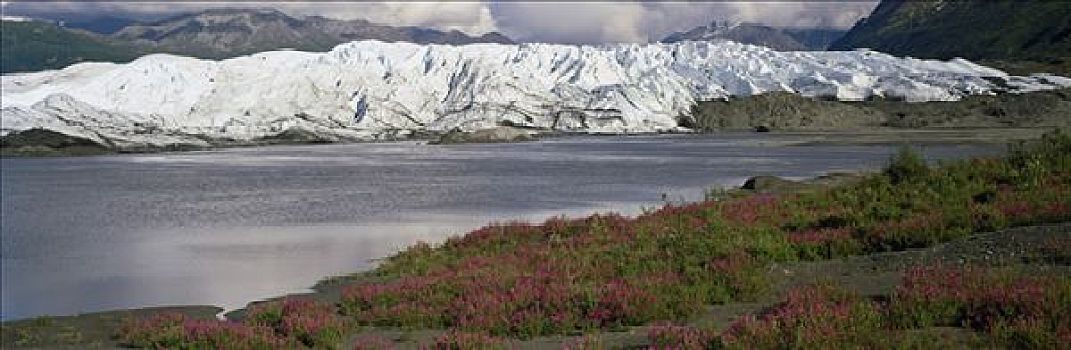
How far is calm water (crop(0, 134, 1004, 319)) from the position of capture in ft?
58.5

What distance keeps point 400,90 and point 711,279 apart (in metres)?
118

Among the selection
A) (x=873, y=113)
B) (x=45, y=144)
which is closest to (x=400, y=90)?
(x=45, y=144)

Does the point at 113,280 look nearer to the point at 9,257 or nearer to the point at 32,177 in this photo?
the point at 9,257

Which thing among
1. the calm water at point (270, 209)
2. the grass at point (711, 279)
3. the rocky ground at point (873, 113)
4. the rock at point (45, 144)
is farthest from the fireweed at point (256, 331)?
the rocky ground at point (873, 113)

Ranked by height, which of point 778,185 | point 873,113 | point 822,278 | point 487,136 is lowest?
point 778,185

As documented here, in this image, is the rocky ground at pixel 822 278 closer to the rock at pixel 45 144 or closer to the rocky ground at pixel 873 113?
the rock at pixel 45 144

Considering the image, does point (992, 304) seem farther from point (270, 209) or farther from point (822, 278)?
point (270, 209)

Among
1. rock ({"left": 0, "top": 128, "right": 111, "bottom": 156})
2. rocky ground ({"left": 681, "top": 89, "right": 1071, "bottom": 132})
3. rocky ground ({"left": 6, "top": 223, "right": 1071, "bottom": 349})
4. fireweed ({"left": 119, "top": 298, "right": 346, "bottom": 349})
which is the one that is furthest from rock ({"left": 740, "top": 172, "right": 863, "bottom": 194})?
rock ({"left": 0, "top": 128, "right": 111, "bottom": 156})

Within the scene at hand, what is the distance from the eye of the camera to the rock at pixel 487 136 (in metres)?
106

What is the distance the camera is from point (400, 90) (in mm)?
127000

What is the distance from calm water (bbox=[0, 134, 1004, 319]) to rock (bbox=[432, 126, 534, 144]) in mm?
38212

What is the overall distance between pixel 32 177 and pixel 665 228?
52308mm

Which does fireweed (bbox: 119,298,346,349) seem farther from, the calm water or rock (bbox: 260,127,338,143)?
rock (bbox: 260,127,338,143)

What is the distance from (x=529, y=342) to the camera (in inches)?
360
